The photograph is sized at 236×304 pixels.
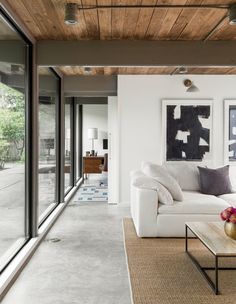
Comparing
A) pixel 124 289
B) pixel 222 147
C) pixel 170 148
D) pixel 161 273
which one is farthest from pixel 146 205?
pixel 222 147

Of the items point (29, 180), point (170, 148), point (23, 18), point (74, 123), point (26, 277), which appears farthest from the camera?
point (74, 123)

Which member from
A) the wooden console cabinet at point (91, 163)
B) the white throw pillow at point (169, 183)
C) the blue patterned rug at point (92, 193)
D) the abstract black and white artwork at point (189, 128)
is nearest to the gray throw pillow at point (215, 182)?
the white throw pillow at point (169, 183)

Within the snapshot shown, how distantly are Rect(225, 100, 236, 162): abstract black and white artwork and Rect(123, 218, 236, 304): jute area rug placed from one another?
270cm

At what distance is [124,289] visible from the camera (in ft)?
9.23

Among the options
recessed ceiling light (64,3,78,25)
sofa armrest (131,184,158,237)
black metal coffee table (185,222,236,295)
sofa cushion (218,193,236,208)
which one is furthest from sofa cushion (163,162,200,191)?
recessed ceiling light (64,3,78,25)

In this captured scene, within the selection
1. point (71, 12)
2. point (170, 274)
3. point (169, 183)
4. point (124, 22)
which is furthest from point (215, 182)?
point (71, 12)

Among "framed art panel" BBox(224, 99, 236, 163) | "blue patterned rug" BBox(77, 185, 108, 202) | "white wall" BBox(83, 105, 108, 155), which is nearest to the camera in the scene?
"framed art panel" BBox(224, 99, 236, 163)

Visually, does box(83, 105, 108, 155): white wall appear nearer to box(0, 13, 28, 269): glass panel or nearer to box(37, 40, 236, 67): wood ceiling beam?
box(37, 40, 236, 67): wood ceiling beam

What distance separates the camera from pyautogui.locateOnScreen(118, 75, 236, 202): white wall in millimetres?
6348

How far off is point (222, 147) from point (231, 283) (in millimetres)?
3808

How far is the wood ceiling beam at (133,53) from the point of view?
13.2 ft

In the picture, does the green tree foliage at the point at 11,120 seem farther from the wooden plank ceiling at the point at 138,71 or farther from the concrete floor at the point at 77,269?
the wooden plank ceiling at the point at 138,71

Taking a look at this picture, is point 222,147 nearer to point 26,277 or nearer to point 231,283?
point 231,283

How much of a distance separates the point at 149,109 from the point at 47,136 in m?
2.00
